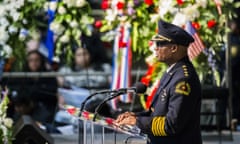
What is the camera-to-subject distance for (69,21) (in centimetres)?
1088

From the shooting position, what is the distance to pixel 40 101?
12297 millimetres

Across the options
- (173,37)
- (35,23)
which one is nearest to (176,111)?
(173,37)

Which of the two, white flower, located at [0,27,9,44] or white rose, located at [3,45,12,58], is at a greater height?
white flower, located at [0,27,9,44]

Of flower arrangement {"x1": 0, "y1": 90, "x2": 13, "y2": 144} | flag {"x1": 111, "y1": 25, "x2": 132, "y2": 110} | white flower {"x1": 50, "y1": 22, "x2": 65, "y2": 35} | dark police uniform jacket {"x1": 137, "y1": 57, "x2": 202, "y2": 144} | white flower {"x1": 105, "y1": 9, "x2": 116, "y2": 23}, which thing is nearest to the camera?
dark police uniform jacket {"x1": 137, "y1": 57, "x2": 202, "y2": 144}

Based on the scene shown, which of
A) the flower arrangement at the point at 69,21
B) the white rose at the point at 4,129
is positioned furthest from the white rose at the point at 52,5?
the white rose at the point at 4,129

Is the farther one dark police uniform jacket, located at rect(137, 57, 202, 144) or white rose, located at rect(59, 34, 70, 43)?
white rose, located at rect(59, 34, 70, 43)

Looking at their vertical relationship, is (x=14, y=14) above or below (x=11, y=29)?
above

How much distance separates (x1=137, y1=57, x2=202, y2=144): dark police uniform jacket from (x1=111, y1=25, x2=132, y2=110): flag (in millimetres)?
3724

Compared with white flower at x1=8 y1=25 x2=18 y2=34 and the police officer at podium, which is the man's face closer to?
the police officer at podium

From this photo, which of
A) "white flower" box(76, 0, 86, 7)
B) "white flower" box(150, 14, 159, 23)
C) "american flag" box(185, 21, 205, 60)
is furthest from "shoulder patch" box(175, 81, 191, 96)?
"white flower" box(76, 0, 86, 7)

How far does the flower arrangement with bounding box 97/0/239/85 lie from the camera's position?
396 inches

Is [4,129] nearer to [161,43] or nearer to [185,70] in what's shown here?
[161,43]

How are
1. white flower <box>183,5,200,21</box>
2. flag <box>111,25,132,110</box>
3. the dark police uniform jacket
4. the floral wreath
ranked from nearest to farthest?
the dark police uniform jacket
white flower <box>183,5,200,21</box>
the floral wreath
flag <box>111,25,132,110</box>

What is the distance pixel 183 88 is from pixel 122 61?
174 inches
